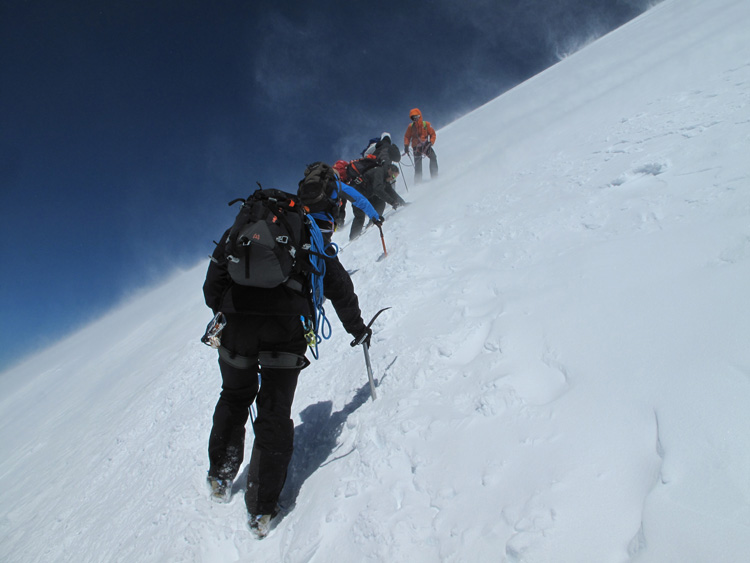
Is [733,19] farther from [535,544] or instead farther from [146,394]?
[146,394]

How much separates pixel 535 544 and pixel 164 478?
3.40m

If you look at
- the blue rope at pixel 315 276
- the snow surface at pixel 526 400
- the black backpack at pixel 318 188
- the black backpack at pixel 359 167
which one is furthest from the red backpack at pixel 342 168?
the blue rope at pixel 315 276

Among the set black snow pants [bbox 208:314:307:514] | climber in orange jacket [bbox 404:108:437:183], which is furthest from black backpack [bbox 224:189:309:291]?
climber in orange jacket [bbox 404:108:437:183]

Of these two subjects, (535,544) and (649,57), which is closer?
(535,544)

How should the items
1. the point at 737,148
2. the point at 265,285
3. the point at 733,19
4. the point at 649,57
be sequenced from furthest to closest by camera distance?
1. the point at 649,57
2. the point at 733,19
3. the point at 737,148
4. the point at 265,285

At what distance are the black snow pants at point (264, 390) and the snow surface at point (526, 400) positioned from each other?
26 cm

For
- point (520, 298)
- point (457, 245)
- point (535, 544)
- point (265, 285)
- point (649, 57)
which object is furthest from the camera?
point (649, 57)

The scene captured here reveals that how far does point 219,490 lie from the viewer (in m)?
2.91

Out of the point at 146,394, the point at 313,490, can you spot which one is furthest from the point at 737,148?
the point at 146,394

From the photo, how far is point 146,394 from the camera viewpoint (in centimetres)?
580

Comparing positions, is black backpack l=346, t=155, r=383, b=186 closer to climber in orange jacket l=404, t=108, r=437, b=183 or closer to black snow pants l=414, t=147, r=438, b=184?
black snow pants l=414, t=147, r=438, b=184

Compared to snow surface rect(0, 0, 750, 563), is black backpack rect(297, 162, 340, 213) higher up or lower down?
higher up

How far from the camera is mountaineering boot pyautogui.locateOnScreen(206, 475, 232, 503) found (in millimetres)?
2906

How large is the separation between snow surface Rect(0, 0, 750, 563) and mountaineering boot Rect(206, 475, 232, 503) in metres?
0.08
